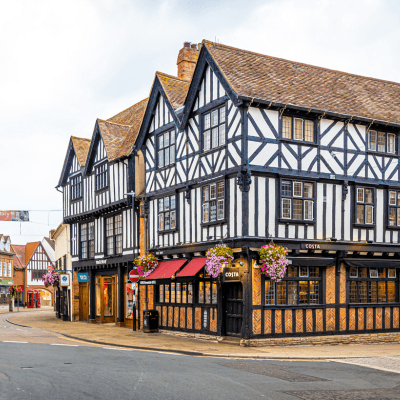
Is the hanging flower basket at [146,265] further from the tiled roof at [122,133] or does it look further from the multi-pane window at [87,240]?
the multi-pane window at [87,240]

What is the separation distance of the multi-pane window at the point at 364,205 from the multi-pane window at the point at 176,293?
23.4 feet

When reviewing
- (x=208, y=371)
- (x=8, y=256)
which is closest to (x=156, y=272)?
(x=208, y=371)

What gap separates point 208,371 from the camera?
13.2 m

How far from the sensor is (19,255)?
8662 centimetres

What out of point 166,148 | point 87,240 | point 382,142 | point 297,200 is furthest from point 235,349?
point 87,240

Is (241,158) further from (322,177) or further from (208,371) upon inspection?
(208,371)

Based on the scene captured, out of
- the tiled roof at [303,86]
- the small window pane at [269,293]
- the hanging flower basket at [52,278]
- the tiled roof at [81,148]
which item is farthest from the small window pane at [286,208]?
the hanging flower basket at [52,278]

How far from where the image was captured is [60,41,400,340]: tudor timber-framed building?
20.1 meters

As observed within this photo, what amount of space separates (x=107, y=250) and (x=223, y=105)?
13018mm

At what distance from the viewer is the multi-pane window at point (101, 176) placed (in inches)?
1212

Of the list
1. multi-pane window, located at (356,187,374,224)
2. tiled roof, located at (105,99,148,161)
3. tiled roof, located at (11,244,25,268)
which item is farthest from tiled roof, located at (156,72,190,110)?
tiled roof, located at (11,244,25,268)

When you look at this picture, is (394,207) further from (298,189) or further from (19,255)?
(19,255)

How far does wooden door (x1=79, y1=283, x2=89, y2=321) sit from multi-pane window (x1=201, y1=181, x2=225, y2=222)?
15.0 metres

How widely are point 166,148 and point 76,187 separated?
38.0ft
